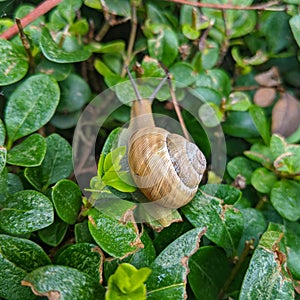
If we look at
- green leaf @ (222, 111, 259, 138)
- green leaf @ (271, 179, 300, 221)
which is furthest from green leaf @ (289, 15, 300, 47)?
green leaf @ (271, 179, 300, 221)

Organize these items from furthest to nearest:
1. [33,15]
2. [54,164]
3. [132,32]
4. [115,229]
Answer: [132,32] → [33,15] → [54,164] → [115,229]

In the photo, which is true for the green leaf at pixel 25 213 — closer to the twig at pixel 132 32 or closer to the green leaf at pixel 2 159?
the green leaf at pixel 2 159

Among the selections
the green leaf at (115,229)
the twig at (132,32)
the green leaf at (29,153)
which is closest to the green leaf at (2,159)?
the green leaf at (29,153)

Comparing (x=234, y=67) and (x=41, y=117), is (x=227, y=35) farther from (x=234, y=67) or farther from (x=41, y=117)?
(x=41, y=117)

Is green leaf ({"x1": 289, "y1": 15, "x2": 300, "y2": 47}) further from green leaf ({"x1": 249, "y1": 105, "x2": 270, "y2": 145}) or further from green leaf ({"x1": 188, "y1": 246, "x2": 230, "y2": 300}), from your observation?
green leaf ({"x1": 188, "y1": 246, "x2": 230, "y2": 300})

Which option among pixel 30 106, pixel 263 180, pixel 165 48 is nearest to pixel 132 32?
pixel 165 48

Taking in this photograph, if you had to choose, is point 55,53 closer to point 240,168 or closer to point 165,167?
point 165,167

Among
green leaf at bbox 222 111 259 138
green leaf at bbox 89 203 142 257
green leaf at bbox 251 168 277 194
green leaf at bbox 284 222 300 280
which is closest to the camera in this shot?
green leaf at bbox 89 203 142 257
